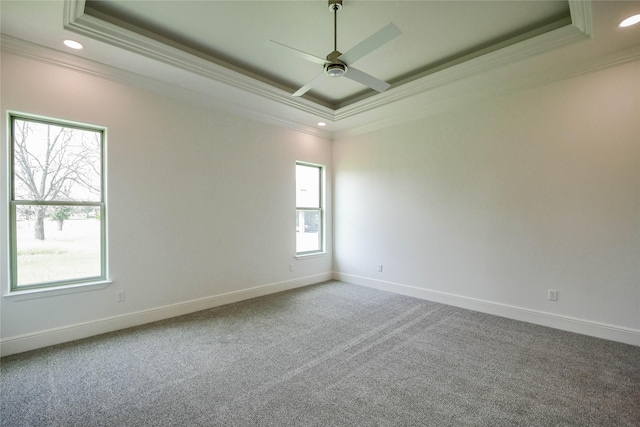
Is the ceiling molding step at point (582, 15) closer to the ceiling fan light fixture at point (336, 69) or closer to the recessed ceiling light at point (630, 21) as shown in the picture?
the recessed ceiling light at point (630, 21)

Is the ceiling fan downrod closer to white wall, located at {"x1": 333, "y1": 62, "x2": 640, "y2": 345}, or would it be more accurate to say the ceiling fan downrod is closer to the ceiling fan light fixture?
the ceiling fan light fixture

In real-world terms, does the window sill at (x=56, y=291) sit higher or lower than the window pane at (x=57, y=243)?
lower

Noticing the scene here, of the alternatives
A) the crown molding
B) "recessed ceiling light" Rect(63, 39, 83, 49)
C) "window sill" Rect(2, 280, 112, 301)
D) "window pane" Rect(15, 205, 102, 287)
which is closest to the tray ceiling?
the crown molding

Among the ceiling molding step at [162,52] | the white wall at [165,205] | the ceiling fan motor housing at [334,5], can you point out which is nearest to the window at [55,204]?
the white wall at [165,205]

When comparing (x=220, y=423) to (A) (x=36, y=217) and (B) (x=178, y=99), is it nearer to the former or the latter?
(A) (x=36, y=217)

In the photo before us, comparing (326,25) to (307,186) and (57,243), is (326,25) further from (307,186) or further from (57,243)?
(57,243)

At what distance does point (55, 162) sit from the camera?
2988mm

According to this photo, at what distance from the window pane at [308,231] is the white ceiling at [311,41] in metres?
2.23

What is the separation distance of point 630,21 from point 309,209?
174 inches

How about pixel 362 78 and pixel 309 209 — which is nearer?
pixel 362 78

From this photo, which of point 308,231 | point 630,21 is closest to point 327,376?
point 308,231

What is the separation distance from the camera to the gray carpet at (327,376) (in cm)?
189

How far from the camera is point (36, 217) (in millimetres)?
2883

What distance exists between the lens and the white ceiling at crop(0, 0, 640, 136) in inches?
99.4
